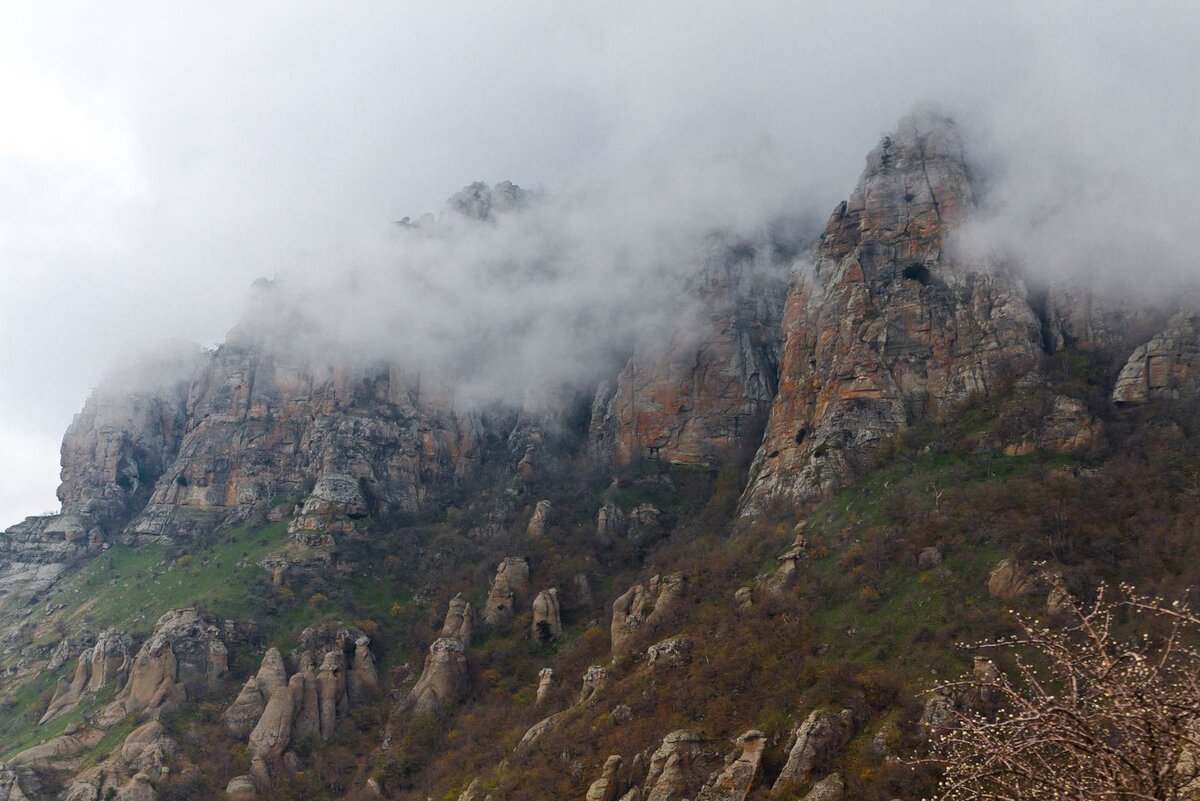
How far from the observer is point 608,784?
2778 inches

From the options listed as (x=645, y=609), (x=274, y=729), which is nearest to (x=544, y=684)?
(x=645, y=609)

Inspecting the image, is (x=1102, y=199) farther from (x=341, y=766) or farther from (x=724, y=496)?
(x=341, y=766)

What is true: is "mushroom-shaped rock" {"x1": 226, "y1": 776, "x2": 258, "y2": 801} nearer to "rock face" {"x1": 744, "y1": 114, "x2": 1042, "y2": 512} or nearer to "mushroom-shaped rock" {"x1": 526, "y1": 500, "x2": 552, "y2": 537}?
"mushroom-shaped rock" {"x1": 526, "y1": 500, "x2": 552, "y2": 537}

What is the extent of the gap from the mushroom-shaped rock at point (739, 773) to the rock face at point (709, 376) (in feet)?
272

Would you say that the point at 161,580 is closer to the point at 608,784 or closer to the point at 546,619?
the point at 546,619

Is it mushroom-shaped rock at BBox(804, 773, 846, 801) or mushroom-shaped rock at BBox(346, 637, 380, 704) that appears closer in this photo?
mushroom-shaped rock at BBox(804, 773, 846, 801)

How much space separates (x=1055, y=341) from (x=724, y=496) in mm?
51645

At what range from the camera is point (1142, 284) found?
10450cm

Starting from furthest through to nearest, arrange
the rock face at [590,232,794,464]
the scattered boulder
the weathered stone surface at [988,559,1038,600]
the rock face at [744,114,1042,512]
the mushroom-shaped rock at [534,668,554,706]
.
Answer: the rock face at [590,232,794,464]
the rock face at [744,114,1042,512]
the mushroom-shaped rock at [534,668,554,706]
the scattered boulder
the weathered stone surface at [988,559,1038,600]

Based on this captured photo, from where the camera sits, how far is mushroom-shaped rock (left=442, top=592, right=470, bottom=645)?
385 feet

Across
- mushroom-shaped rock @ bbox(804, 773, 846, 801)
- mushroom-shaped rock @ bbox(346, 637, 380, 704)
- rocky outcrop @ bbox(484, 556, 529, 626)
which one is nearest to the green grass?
mushroom-shaped rock @ bbox(346, 637, 380, 704)

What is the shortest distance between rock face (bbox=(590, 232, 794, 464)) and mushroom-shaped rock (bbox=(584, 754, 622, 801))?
265 ft

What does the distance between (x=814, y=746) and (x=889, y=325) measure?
6902cm

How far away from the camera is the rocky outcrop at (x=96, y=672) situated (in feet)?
360
